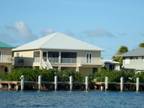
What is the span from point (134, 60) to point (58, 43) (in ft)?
59.9

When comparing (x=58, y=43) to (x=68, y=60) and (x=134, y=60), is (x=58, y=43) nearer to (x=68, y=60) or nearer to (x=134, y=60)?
(x=68, y=60)

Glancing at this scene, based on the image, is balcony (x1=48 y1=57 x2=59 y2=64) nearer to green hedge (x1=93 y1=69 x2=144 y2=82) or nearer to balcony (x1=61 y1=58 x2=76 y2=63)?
balcony (x1=61 y1=58 x2=76 y2=63)

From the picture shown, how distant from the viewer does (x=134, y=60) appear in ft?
364

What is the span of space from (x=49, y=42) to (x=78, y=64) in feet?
18.4

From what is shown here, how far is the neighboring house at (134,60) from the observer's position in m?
108

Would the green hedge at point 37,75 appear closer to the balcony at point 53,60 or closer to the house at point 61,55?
the house at point 61,55

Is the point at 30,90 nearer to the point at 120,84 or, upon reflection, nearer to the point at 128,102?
the point at 120,84

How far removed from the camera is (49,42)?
3863 inches

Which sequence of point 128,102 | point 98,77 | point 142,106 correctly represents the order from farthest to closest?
point 98,77 < point 128,102 < point 142,106

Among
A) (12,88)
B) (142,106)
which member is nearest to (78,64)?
(12,88)

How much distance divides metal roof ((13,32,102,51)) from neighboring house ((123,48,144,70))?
1139 centimetres

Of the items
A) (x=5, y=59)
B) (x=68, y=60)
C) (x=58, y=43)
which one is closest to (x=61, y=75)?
(x=68, y=60)

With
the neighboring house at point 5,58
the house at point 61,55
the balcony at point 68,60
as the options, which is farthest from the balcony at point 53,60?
the neighboring house at point 5,58

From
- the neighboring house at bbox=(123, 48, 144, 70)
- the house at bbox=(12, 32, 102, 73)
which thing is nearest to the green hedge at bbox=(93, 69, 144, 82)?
the house at bbox=(12, 32, 102, 73)
